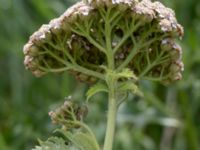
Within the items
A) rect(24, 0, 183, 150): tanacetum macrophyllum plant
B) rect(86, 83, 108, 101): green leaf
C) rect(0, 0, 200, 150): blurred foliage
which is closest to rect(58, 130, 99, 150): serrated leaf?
rect(24, 0, 183, 150): tanacetum macrophyllum plant

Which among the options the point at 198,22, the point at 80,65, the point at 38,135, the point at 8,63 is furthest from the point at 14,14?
the point at 80,65

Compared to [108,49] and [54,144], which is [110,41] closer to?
[108,49]

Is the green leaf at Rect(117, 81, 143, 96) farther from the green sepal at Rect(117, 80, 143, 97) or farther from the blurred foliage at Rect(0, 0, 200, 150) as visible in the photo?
the blurred foliage at Rect(0, 0, 200, 150)

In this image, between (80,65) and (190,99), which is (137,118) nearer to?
(190,99)

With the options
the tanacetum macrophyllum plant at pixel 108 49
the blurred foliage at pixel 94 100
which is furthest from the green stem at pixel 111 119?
the blurred foliage at pixel 94 100

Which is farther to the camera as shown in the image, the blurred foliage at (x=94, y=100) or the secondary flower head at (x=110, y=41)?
the blurred foliage at (x=94, y=100)

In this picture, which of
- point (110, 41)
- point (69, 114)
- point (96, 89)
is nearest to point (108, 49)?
point (110, 41)

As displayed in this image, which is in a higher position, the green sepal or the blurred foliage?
the blurred foliage

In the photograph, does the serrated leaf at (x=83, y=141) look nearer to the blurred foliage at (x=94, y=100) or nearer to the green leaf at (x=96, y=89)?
the green leaf at (x=96, y=89)
